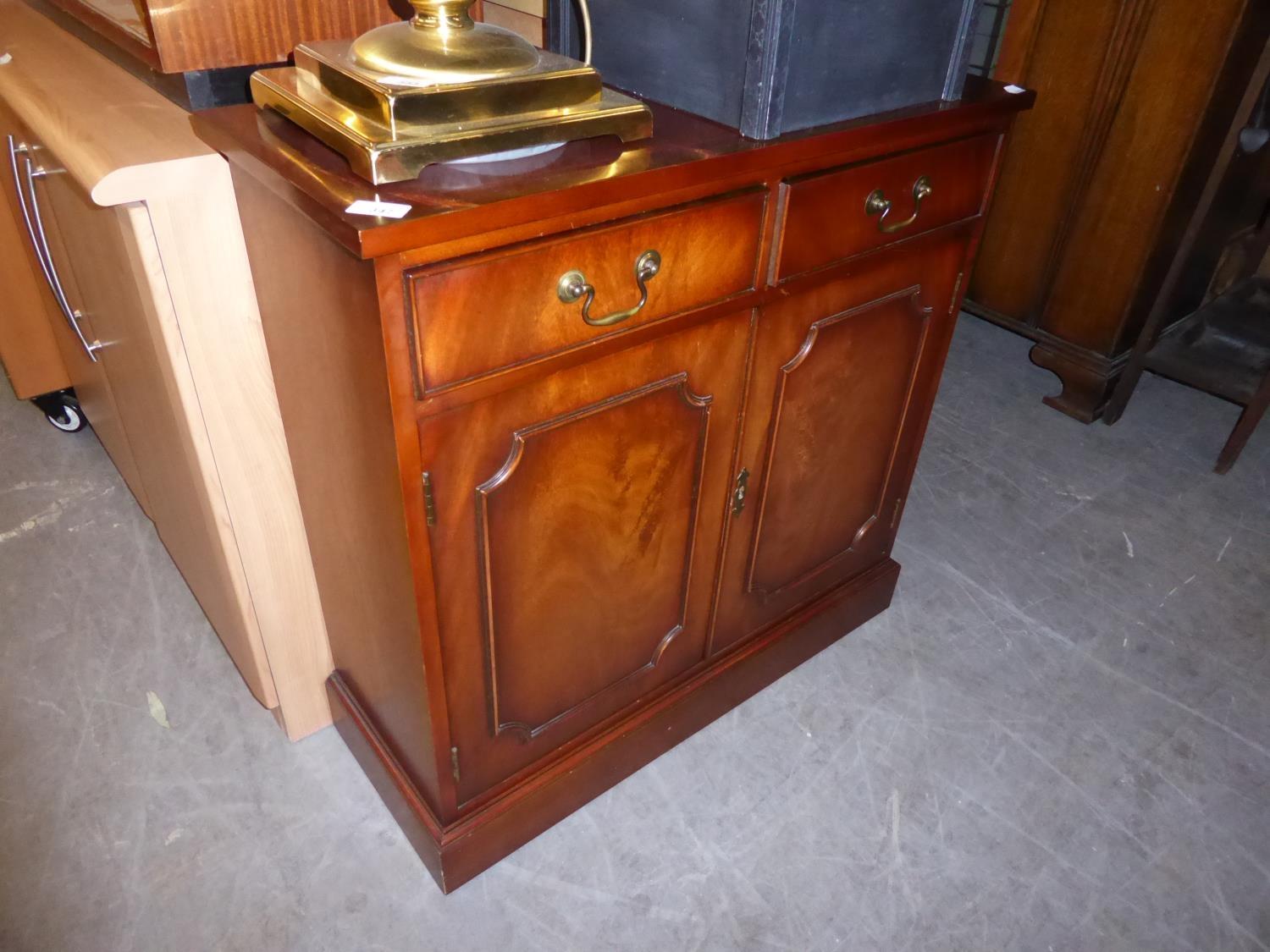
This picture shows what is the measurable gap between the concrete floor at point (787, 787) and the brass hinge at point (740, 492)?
1.49ft

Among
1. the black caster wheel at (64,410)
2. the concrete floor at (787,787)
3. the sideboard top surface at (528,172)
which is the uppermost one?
the sideboard top surface at (528,172)

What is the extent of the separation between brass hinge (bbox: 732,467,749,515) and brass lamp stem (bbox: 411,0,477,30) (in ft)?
2.18

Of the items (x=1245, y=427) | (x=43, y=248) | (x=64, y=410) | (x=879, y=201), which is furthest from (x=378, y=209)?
(x=1245, y=427)

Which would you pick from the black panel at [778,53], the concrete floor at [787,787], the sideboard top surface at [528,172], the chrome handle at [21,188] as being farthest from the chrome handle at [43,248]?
the black panel at [778,53]

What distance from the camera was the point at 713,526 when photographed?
1289 mm

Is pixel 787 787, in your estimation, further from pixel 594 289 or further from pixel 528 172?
pixel 528 172

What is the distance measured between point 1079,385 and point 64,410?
8.20ft

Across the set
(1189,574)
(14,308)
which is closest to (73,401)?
(14,308)

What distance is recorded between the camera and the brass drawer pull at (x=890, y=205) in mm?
1141

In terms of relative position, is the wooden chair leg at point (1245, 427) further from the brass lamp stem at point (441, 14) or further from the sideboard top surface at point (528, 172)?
the brass lamp stem at point (441, 14)

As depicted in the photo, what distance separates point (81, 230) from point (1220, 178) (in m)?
2.25

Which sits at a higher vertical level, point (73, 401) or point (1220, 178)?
point (1220, 178)

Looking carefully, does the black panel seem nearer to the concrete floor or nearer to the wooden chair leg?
the concrete floor

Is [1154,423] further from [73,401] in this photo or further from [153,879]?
[73,401]
